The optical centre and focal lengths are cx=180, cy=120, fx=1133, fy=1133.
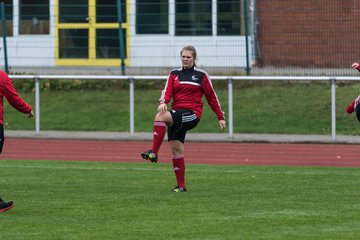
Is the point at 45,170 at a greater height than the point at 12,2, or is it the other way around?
the point at 12,2

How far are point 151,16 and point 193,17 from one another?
113 centimetres

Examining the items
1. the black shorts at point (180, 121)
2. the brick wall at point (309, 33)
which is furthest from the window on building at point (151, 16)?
the black shorts at point (180, 121)

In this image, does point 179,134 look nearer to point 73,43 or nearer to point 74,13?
point 73,43

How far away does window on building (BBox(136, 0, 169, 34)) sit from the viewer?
94.7 feet

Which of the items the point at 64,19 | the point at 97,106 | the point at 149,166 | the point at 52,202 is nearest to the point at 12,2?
the point at 64,19

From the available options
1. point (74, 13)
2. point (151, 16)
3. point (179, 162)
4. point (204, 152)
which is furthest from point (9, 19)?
point (179, 162)

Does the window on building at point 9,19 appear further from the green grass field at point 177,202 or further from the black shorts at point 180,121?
the black shorts at point 180,121

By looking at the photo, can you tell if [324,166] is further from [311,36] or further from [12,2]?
[12,2]

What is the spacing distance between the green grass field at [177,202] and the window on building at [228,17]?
32.8 feet

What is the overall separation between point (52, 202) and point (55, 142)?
1019 cm

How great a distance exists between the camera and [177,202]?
43.1 feet

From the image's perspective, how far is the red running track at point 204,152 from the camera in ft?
64.1

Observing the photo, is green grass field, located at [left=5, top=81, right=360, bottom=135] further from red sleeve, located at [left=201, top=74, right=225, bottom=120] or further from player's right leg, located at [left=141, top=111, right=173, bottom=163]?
player's right leg, located at [left=141, top=111, right=173, bottom=163]

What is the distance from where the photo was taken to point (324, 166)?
1827 centimetres
